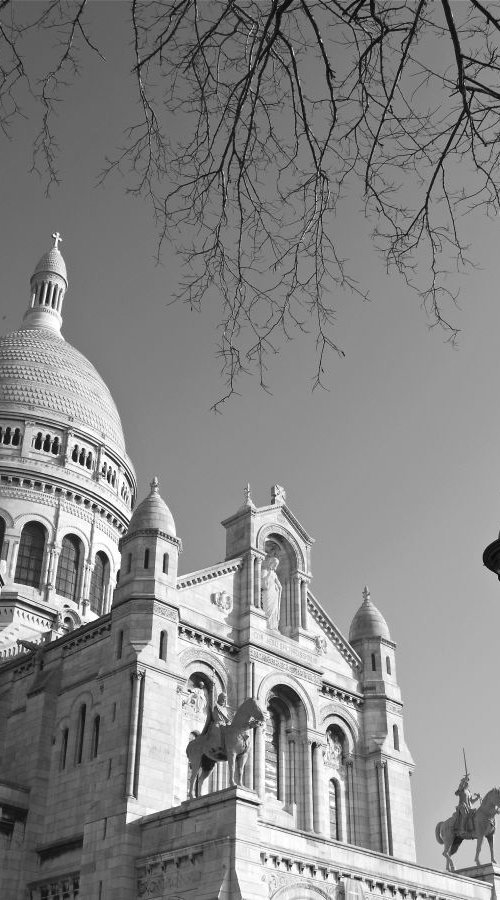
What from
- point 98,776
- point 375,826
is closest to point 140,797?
point 98,776

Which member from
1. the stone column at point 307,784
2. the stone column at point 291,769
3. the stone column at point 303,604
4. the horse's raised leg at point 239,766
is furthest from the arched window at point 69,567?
the horse's raised leg at point 239,766

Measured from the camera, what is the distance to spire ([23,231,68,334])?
65.1 m

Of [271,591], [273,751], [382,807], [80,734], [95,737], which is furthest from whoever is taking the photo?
[271,591]

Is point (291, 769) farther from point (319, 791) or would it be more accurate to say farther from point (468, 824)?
point (468, 824)

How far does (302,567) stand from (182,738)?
951 centimetres

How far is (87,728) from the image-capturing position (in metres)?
31.8

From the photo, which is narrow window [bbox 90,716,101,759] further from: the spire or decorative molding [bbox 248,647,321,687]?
the spire

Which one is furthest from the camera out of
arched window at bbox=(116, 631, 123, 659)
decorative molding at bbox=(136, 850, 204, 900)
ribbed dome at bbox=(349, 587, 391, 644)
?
ribbed dome at bbox=(349, 587, 391, 644)

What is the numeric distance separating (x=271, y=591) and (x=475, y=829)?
1066cm

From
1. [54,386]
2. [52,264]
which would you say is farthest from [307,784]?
[52,264]

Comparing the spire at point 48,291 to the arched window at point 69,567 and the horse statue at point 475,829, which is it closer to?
the arched window at point 69,567

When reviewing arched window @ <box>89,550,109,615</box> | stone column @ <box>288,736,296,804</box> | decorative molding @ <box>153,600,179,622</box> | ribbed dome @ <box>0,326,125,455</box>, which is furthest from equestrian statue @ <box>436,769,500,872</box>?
ribbed dome @ <box>0,326,125,455</box>

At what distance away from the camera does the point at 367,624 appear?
1582 inches

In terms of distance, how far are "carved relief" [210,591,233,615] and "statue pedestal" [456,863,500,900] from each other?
456 inches
